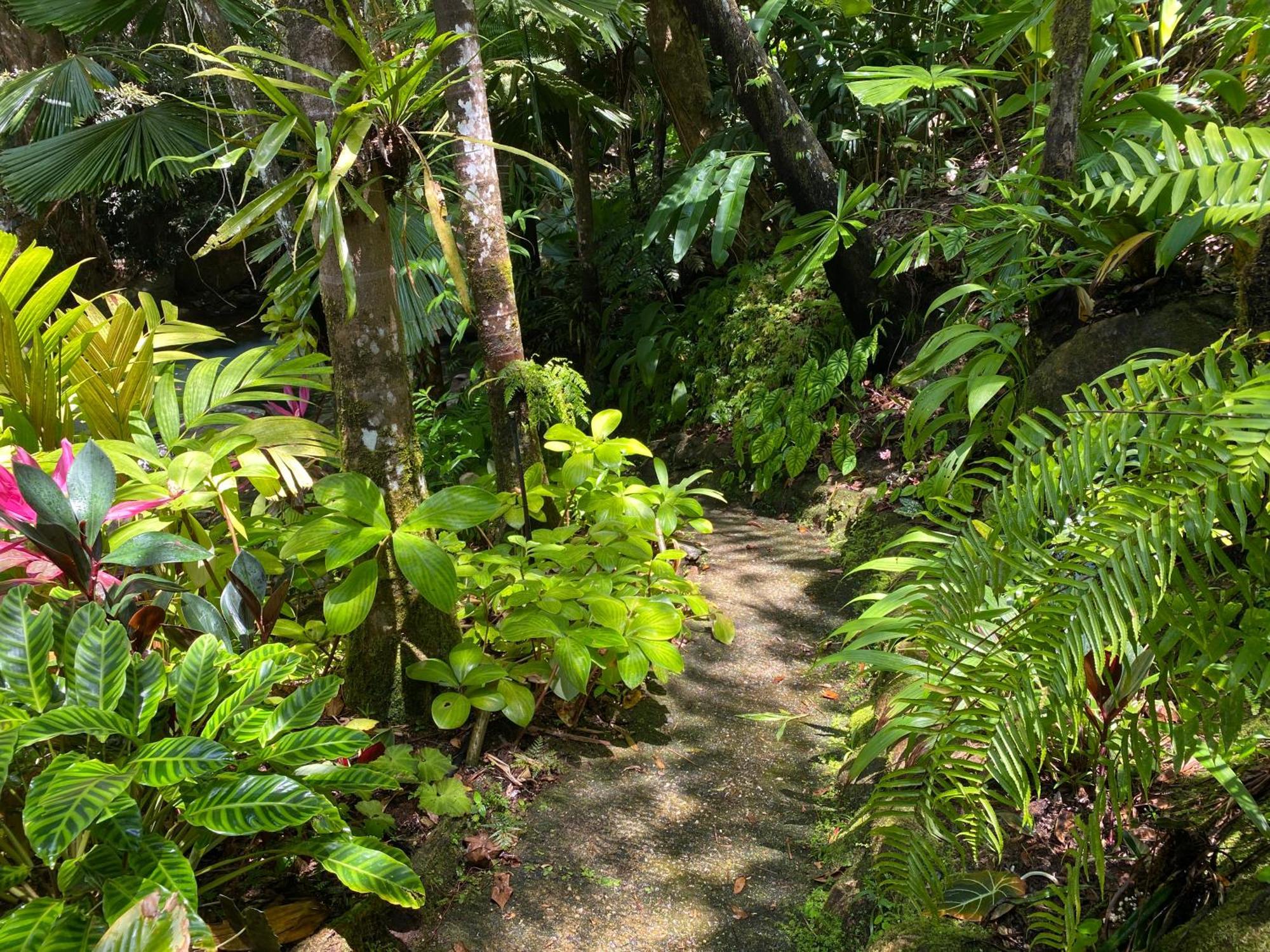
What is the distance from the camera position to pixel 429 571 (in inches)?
76.7

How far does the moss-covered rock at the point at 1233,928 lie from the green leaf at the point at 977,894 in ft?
0.92

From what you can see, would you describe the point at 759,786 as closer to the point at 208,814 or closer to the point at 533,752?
the point at 533,752

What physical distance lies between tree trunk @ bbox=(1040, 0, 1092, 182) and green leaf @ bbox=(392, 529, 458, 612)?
107 inches

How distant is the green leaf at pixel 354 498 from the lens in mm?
2010

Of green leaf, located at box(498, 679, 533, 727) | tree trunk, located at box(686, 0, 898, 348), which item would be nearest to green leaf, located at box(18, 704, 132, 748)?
green leaf, located at box(498, 679, 533, 727)

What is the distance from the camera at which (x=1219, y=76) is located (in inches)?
116

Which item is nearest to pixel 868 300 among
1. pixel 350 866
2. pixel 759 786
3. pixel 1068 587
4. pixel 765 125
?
pixel 765 125

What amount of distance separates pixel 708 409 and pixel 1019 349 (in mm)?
2281

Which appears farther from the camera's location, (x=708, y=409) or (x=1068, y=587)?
(x=708, y=409)

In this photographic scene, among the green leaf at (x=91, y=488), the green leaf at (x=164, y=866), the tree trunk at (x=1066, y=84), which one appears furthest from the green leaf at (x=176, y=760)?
the tree trunk at (x=1066, y=84)

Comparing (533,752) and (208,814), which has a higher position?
(208,814)

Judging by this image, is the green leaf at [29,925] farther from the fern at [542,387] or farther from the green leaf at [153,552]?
the fern at [542,387]

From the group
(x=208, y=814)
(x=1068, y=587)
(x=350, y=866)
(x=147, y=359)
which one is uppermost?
(x=147, y=359)

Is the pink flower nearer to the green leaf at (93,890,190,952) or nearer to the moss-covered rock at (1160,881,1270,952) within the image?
the green leaf at (93,890,190,952)
